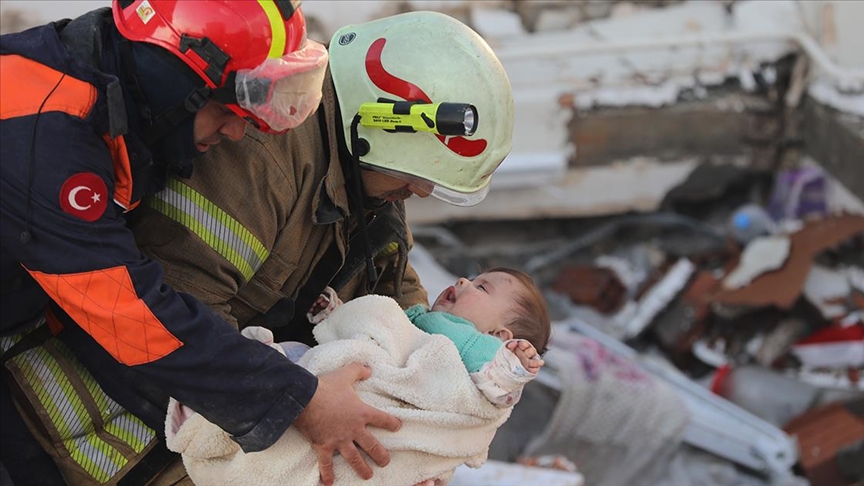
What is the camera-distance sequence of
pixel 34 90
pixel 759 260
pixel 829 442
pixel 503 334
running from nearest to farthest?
pixel 34 90 → pixel 503 334 → pixel 829 442 → pixel 759 260

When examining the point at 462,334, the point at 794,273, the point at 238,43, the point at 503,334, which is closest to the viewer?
the point at 238,43

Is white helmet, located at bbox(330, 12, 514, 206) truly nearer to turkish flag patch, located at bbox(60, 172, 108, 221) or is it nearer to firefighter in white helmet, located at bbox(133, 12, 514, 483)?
firefighter in white helmet, located at bbox(133, 12, 514, 483)

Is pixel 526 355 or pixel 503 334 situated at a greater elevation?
pixel 526 355

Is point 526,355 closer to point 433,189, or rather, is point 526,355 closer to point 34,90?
point 433,189

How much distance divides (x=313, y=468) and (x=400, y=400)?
264 mm

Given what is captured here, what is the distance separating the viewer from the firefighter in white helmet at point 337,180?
2318mm

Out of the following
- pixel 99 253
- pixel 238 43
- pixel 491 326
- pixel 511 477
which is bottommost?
pixel 511 477

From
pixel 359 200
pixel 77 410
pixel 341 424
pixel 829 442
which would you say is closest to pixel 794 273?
pixel 829 442

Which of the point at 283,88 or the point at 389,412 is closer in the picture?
the point at 283,88

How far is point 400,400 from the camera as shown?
2453 millimetres

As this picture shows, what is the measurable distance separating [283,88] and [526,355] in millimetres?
895

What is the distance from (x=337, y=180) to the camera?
260 centimetres

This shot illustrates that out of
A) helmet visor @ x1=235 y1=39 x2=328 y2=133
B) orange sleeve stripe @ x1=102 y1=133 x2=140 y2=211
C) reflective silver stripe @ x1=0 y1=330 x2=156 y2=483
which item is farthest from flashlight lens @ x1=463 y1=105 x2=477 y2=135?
reflective silver stripe @ x1=0 y1=330 x2=156 y2=483

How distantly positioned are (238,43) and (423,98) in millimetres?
632
